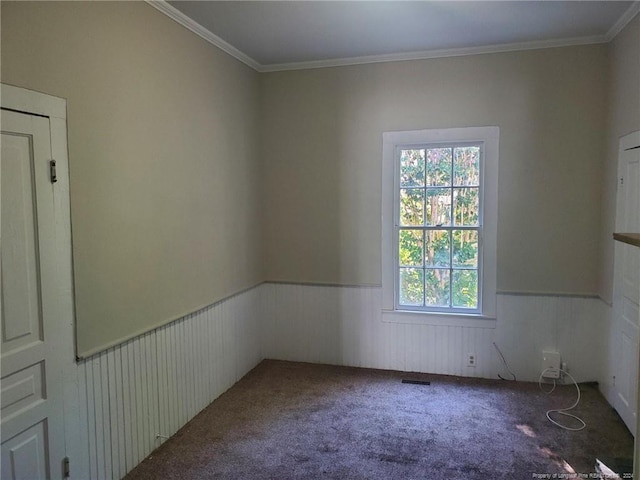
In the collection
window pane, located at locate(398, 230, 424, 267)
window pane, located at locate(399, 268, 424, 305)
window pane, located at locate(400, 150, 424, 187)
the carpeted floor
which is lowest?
the carpeted floor

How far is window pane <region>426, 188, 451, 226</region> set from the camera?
12.8 ft

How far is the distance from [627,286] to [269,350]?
9.89 ft

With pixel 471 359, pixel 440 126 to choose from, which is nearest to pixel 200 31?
pixel 440 126

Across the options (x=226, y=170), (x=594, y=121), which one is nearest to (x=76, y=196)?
(x=226, y=170)

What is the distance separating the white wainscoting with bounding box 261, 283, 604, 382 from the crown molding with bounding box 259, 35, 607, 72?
6.61 ft

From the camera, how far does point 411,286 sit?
13.3 ft

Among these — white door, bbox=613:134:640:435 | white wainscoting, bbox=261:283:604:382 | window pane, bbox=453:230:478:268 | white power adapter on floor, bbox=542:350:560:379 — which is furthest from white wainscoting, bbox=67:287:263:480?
white door, bbox=613:134:640:435

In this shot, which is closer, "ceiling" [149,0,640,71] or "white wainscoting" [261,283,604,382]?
"ceiling" [149,0,640,71]

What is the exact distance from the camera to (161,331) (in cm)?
283

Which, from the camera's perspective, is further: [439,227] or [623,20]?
[439,227]

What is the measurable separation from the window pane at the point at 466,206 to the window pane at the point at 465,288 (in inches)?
17.2

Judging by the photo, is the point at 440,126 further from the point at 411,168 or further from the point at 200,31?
the point at 200,31

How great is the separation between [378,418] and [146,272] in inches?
74.0

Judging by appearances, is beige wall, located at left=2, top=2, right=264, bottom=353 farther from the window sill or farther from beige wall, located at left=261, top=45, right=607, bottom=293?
the window sill
